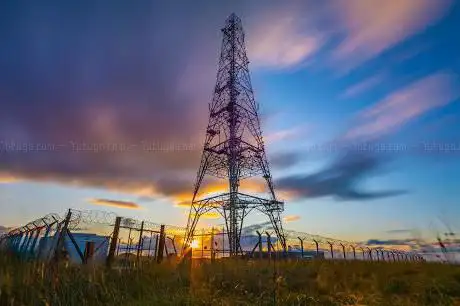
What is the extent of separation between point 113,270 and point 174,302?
103 inches

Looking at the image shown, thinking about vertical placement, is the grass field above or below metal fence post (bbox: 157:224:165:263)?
below

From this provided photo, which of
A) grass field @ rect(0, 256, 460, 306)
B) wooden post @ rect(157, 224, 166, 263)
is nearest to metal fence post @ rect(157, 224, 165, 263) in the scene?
wooden post @ rect(157, 224, 166, 263)

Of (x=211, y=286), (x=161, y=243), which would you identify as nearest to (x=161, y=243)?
(x=161, y=243)

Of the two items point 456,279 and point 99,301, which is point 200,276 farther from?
point 456,279

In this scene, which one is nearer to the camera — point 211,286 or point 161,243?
point 211,286

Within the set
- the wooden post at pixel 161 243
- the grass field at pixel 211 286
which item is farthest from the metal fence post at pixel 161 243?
the grass field at pixel 211 286

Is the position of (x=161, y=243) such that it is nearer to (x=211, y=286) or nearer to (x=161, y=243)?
(x=161, y=243)

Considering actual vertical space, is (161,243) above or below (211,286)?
above

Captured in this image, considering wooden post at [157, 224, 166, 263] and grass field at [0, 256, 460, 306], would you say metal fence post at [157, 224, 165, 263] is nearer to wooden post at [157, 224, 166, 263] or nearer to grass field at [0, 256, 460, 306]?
wooden post at [157, 224, 166, 263]

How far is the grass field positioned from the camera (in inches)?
190

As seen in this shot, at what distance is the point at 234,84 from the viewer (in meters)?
34.5

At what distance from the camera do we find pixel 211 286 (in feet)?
32.0

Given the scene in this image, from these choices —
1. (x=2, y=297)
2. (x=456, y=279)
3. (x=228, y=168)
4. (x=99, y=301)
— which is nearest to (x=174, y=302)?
(x=99, y=301)

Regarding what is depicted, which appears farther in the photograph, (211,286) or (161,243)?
(161,243)
